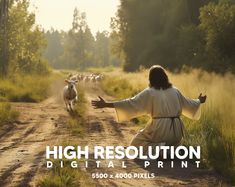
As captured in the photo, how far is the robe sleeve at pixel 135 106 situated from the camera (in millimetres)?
9328

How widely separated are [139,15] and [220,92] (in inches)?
1555

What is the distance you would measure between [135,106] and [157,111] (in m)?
0.43

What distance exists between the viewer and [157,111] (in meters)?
9.35

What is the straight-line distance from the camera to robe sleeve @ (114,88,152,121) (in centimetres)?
933

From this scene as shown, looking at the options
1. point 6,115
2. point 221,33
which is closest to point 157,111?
point 6,115

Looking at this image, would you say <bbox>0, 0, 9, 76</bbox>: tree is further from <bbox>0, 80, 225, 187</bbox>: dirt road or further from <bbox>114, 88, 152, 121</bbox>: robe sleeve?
<bbox>114, 88, 152, 121</bbox>: robe sleeve

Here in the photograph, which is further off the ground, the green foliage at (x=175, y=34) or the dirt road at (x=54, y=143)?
the green foliage at (x=175, y=34)

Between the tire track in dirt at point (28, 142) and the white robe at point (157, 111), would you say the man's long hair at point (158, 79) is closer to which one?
the white robe at point (157, 111)

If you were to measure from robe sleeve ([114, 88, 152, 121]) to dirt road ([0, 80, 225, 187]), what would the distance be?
3.14 feet

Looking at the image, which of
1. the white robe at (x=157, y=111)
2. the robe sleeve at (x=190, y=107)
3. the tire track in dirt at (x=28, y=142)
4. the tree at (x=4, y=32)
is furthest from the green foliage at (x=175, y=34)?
the white robe at (x=157, y=111)

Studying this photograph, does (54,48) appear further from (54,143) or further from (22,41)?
(54,143)

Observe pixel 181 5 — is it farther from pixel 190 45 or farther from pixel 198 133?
pixel 198 133

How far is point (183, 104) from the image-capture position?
382 inches

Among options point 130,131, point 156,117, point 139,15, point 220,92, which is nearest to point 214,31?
point 220,92
